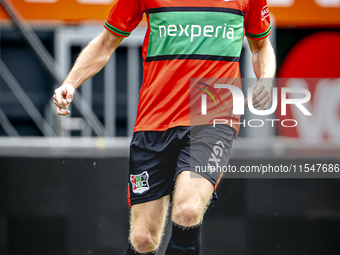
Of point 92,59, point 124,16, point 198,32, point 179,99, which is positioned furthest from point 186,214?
point 124,16

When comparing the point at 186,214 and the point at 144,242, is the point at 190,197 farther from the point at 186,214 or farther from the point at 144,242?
the point at 144,242

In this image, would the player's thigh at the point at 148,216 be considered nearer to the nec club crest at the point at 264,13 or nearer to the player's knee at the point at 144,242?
the player's knee at the point at 144,242

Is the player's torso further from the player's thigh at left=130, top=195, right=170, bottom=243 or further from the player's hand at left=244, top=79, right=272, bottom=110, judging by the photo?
the player's thigh at left=130, top=195, right=170, bottom=243

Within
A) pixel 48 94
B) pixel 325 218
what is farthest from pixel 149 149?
pixel 48 94

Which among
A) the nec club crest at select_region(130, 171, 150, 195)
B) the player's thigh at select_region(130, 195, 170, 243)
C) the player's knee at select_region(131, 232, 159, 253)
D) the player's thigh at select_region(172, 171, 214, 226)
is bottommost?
the player's knee at select_region(131, 232, 159, 253)

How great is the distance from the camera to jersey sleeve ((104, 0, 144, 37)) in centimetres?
278

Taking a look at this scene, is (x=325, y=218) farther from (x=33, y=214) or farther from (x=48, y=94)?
(x=48, y=94)

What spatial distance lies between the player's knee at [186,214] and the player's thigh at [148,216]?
1.08 feet

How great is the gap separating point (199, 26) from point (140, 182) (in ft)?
3.15

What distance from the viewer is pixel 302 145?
455cm

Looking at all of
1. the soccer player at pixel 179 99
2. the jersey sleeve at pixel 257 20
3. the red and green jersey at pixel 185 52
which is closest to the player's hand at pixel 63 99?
the soccer player at pixel 179 99

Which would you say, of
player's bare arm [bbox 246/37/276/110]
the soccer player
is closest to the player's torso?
the soccer player

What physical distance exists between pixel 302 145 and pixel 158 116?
2.34 meters

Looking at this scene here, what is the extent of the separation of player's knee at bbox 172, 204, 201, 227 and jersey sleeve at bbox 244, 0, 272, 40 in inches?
46.6
